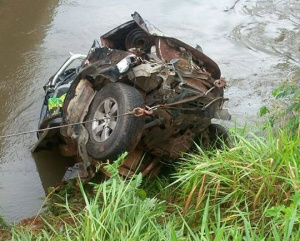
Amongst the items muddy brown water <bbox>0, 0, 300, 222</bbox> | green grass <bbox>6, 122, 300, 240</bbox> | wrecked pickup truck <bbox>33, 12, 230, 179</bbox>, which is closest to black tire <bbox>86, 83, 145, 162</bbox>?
wrecked pickup truck <bbox>33, 12, 230, 179</bbox>

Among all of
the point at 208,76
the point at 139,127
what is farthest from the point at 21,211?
the point at 208,76

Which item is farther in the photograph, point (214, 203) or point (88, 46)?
point (88, 46)

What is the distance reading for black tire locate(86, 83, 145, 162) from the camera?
4.90m

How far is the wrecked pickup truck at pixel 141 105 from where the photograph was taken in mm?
5039

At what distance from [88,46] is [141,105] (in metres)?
6.15

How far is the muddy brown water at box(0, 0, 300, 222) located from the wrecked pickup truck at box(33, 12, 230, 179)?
91cm

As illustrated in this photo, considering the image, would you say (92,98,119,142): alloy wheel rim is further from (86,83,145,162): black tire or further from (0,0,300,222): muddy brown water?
(0,0,300,222): muddy brown water

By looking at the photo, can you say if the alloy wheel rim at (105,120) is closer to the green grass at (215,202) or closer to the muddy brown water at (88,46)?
the green grass at (215,202)

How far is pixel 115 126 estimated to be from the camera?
198 inches

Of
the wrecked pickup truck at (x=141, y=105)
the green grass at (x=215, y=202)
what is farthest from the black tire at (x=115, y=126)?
the green grass at (x=215, y=202)

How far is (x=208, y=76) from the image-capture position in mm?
5871

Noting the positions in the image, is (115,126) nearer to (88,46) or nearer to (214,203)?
(214,203)

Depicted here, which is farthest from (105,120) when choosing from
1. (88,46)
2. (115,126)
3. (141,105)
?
(88,46)

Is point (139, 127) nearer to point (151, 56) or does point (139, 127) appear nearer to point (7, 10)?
point (151, 56)
